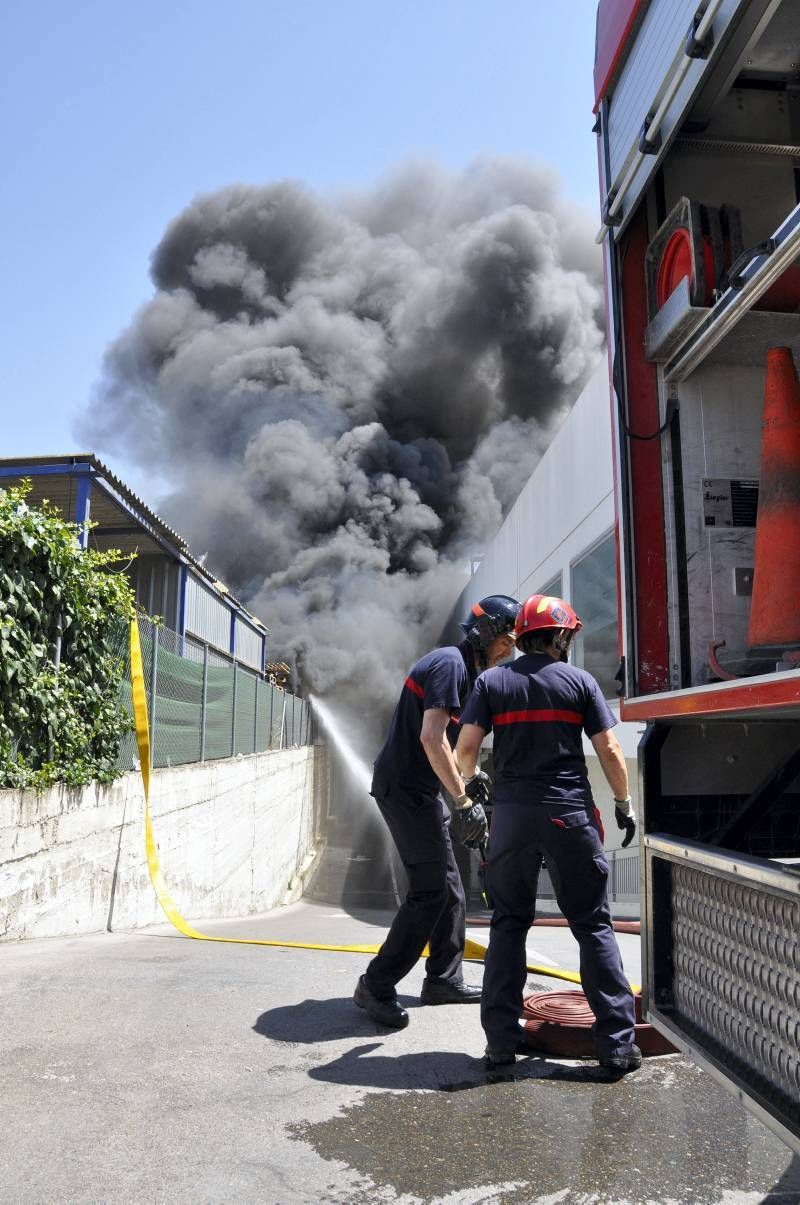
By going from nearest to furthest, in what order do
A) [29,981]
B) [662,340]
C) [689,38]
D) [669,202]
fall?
[689,38]
[662,340]
[669,202]
[29,981]

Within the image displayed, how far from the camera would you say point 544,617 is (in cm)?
315

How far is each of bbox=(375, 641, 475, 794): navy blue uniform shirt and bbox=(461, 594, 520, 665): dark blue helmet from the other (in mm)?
49

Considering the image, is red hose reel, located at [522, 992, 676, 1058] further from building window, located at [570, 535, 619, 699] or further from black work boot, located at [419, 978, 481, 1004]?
Answer: building window, located at [570, 535, 619, 699]

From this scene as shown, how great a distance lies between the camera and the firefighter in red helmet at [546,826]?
112 inches

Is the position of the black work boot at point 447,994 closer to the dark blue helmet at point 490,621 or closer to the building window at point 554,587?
the dark blue helmet at point 490,621

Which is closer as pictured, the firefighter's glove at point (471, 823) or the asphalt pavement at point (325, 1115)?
the asphalt pavement at point (325, 1115)

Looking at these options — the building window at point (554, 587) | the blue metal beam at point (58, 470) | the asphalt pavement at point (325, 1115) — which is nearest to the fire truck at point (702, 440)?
the asphalt pavement at point (325, 1115)

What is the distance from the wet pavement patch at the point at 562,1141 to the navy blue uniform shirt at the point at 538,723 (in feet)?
2.71

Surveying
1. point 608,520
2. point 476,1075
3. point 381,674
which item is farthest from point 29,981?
point 381,674

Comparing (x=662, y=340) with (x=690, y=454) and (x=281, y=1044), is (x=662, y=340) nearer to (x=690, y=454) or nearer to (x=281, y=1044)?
(x=690, y=454)

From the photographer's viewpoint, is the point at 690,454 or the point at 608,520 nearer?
the point at 690,454

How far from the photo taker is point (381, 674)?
94.5ft

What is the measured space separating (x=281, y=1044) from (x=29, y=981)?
132 cm

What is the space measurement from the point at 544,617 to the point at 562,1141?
151 centimetres
